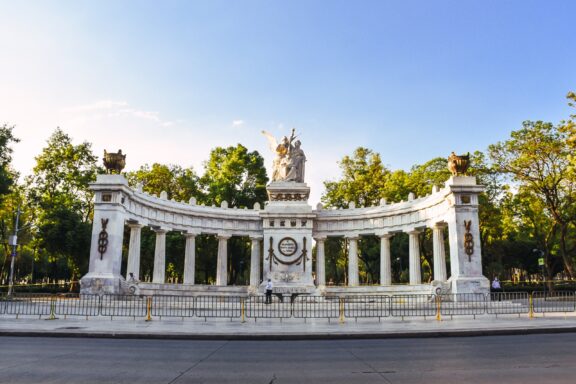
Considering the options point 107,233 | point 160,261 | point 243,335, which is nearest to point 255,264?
point 160,261

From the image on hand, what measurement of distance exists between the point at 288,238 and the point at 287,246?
0.79 metres

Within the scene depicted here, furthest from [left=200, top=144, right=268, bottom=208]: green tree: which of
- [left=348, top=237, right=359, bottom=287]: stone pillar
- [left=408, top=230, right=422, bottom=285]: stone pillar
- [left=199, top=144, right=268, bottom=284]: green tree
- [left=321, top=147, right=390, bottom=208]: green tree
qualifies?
[left=408, top=230, right=422, bottom=285]: stone pillar

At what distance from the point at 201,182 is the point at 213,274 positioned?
18.6 m

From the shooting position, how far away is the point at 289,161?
47969 millimetres

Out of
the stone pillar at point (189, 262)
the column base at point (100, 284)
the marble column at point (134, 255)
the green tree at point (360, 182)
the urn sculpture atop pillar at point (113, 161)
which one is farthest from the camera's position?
the green tree at point (360, 182)

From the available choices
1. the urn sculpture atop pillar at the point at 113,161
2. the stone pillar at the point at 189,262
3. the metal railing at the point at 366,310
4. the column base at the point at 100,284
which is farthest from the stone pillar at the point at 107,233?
the metal railing at the point at 366,310

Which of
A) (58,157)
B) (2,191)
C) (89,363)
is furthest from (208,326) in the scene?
(58,157)

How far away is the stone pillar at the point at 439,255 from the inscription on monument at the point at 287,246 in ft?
47.1

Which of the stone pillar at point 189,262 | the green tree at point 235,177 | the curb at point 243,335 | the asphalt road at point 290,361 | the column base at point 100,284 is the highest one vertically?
the green tree at point 235,177

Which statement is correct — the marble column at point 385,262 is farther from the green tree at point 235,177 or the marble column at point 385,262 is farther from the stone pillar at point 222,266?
the green tree at point 235,177

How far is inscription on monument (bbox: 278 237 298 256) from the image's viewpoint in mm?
44562

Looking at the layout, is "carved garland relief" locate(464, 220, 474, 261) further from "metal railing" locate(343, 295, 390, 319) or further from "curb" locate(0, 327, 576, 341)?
"curb" locate(0, 327, 576, 341)

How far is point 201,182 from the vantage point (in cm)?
7519

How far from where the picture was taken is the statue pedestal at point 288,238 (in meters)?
43.7
